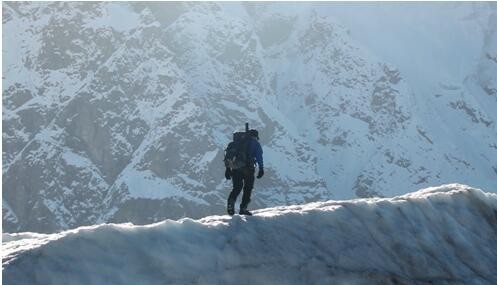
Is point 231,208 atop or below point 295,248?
atop

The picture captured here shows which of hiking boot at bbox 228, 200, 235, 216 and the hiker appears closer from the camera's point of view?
the hiker

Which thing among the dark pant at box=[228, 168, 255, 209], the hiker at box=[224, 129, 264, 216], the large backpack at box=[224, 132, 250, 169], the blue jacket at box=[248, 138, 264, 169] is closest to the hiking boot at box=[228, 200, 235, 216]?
the hiker at box=[224, 129, 264, 216]

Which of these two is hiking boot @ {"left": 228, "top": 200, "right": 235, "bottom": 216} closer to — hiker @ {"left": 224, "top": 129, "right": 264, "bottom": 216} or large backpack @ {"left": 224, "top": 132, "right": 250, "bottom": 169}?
hiker @ {"left": 224, "top": 129, "right": 264, "bottom": 216}

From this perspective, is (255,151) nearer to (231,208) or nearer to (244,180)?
(244,180)

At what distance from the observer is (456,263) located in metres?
15.0

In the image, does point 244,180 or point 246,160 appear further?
point 244,180

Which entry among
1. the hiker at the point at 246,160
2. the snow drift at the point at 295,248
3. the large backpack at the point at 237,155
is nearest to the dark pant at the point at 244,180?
A: the hiker at the point at 246,160

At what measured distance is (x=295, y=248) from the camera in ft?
45.1

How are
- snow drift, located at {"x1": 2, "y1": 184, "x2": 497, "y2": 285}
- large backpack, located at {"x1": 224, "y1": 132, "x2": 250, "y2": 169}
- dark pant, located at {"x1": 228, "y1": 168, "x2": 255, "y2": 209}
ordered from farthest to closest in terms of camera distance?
dark pant, located at {"x1": 228, "y1": 168, "x2": 255, "y2": 209}, large backpack, located at {"x1": 224, "y1": 132, "x2": 250, "y2": 169}, snow drift, located at {"x1": 2, "y1": 184, "x2": 497, "y2": 285}

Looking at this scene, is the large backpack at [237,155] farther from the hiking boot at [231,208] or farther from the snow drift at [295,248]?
the snow drift at [295,248]

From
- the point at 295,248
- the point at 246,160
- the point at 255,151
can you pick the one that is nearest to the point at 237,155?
the point at 246,160

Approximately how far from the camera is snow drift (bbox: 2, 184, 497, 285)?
12.0 meters

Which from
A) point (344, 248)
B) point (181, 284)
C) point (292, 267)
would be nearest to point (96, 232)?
point (181, 284)

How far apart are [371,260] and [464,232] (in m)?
2.38
